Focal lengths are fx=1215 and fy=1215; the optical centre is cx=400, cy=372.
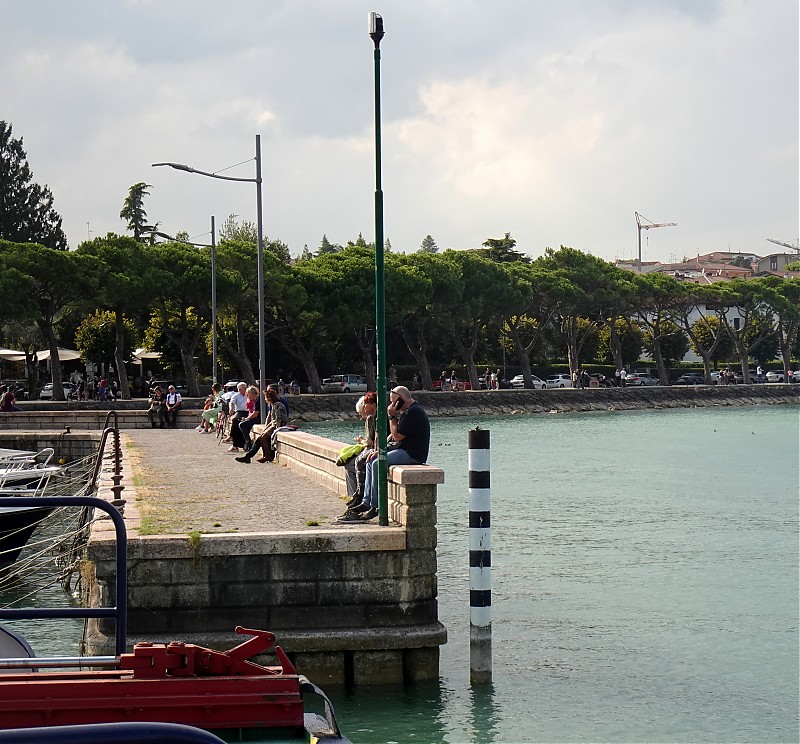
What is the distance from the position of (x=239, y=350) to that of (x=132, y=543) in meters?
60.6

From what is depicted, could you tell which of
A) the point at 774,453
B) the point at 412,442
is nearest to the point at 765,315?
the point at 774,453

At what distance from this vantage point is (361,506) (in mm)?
13484

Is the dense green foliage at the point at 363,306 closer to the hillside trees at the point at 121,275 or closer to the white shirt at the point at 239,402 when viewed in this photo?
the hillside trees at the point at 121,275

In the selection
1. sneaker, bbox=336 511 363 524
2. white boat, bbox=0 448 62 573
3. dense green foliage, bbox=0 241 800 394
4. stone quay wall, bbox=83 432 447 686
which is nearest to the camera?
stone quay wall, bbox=83 432 447 686

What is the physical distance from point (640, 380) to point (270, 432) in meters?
77.8

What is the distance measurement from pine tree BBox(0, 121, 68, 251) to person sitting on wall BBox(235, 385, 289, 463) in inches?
2564

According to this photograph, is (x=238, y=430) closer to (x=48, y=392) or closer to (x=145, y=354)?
(x=48, y=392)

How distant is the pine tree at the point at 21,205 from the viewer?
8606 centimetres

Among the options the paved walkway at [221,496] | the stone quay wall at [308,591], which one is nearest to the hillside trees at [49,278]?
the paved walkway at [221,496]

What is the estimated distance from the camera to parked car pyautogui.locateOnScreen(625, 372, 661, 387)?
97.3 meters

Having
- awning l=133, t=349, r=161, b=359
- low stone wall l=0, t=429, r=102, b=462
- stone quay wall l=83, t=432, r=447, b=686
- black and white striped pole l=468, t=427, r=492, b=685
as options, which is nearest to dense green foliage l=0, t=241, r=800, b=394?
awning l=133, t=349, r=161, b=359

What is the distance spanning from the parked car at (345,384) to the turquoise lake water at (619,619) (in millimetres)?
43858

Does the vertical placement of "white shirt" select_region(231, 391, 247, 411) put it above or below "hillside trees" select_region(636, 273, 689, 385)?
below

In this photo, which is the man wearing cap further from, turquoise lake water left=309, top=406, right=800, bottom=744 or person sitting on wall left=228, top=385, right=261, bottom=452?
person sitting on wall left=228, top=385, right=261, bottom=452
